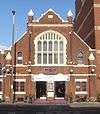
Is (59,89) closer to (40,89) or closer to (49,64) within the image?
(40,89)

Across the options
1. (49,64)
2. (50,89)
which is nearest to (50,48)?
(49,64)

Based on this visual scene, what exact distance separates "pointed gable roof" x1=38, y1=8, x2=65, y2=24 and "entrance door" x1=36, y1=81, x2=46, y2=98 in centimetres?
996

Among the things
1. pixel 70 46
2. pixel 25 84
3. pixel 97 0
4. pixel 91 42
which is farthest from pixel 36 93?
pixel 97 0

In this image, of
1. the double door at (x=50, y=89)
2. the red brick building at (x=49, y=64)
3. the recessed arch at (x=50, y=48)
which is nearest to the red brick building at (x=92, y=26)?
the red brick building at (x=49, y=64)

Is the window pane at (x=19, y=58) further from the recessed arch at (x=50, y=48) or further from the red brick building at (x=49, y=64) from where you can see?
the recessed arch at (x=50, y=48)

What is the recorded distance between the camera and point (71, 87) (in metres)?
54.2

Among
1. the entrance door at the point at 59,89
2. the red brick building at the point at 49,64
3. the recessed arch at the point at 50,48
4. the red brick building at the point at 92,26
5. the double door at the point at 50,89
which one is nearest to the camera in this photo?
the red brick building at the point at 49,64

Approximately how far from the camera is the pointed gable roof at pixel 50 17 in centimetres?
Result: 5569

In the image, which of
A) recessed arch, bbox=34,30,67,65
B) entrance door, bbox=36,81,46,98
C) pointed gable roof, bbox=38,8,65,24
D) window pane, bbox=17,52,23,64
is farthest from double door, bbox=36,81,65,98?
pointed gable roof, bbox=38,8,65,24

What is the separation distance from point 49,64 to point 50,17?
772cm

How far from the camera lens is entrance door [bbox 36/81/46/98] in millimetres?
54969

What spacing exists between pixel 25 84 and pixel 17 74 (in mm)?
2070

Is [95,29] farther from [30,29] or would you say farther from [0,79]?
[0,79]

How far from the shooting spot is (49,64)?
5469 centimetres
